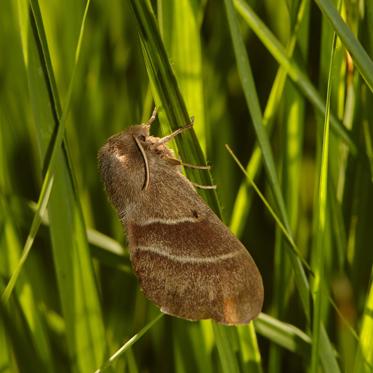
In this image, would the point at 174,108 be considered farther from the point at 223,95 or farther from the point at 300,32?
the point at 223,95

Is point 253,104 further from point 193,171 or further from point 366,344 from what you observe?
point 366,344

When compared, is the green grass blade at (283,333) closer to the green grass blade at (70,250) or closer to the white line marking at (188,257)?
the white line marking at (188,257)

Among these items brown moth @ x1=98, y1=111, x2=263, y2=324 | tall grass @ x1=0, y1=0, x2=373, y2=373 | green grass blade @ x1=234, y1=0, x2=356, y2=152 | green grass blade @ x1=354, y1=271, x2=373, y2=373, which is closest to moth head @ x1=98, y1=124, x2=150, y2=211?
brown moth @ x1=98, y1=111, x2=263, y2=324

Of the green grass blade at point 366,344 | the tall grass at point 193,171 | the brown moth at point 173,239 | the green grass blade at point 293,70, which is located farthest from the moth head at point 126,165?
the green grass blade at point 366,344

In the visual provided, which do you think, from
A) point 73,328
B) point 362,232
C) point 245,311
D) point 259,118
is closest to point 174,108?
point 259,118

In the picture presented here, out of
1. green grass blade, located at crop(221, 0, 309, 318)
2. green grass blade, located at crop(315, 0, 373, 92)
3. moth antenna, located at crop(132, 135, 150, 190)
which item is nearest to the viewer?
green grass blade, located at crop(315, 0, 373, 92)

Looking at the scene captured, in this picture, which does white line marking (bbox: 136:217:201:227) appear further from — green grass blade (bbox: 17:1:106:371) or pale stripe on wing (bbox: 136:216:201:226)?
green grass blade (bbox: 17:1:106:371)

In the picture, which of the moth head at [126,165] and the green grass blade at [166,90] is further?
the moth head at [126,165]
